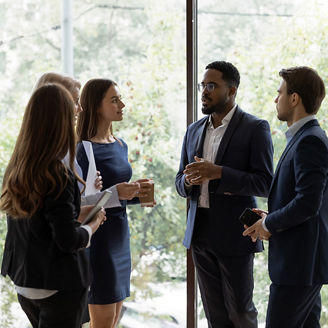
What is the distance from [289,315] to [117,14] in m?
2.32

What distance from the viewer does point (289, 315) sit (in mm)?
2162

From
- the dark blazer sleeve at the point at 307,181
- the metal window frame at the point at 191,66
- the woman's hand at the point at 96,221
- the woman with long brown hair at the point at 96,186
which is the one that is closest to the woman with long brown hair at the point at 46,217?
the woman's hand at the point at 96,221

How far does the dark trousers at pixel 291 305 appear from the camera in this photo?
7.11 feet

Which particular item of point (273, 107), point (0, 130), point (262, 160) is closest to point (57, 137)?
point (262, 160)

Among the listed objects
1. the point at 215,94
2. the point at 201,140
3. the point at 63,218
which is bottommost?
the point at 63,218

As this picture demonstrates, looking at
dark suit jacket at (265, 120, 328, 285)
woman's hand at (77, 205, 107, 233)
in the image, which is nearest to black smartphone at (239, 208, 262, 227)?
dark suit jacket at (265, 120, 328, 285)

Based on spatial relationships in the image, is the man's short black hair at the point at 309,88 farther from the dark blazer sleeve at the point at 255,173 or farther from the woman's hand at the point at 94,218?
the woman's hand at the point at 94,218

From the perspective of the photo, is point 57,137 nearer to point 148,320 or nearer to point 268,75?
point 268,75

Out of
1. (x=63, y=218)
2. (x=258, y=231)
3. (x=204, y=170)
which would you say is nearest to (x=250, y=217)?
(x=258, y=231)

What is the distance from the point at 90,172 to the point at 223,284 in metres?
0.90

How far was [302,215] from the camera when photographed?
2119mm

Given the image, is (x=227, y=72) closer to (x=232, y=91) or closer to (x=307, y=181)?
(x=232, y=91)

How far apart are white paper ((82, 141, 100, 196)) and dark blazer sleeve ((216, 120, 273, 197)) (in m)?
0.62

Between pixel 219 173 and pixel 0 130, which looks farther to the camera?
pixel 0 130
